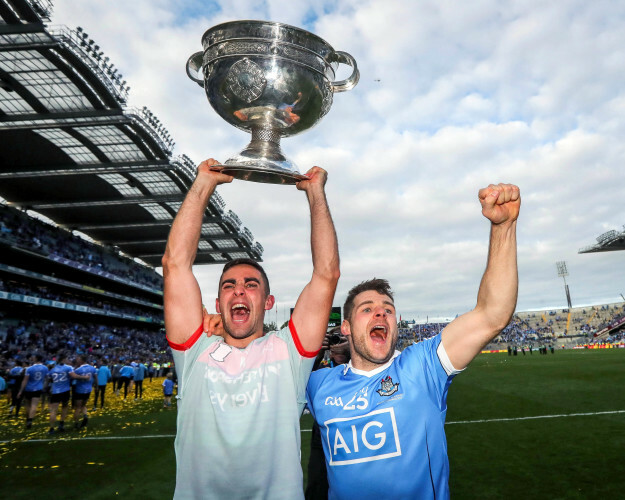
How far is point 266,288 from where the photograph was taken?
86.8 inches

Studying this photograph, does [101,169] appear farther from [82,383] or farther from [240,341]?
[240,341]

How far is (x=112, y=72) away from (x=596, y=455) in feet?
67.6

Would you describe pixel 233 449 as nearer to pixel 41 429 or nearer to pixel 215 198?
pixel 41 429

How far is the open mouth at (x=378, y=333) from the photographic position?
2305 mm

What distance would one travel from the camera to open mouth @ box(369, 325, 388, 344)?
2305mm

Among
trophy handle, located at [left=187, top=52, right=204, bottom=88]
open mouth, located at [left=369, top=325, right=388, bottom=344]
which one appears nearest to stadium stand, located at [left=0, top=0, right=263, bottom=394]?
trophy handle, located at [left=187, top=52, right=204, bottom=88]

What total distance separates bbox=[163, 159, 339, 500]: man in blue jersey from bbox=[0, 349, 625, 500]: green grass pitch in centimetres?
360

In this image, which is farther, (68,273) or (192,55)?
(68,273)

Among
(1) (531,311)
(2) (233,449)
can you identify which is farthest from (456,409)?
(1) (531,311)

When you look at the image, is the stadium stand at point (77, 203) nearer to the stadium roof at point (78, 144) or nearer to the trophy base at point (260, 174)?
the stadium roof at point (78, 144)

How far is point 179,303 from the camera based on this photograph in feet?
6.51

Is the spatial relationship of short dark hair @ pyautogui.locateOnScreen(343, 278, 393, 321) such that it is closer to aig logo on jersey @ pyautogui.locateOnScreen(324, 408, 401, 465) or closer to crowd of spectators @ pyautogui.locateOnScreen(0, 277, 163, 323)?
aig logo on jersey @ pyautogui.locateOnScreen(324, 408, 401, 465)

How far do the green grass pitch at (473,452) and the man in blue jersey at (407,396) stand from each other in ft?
10.3

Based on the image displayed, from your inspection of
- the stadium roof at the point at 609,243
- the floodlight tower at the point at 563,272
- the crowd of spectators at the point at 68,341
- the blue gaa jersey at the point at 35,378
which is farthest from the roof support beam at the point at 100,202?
the floodlight tower at the point at 563,272
